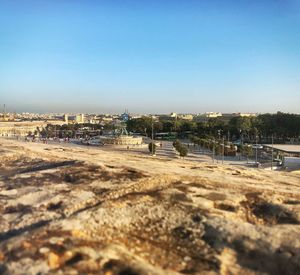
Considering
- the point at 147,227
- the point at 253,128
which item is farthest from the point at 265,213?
the point at 253,128

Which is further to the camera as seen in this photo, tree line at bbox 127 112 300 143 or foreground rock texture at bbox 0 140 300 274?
tree line at bbox 127 112 300 143

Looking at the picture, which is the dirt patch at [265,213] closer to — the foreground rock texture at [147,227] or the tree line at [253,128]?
the foreground rock texture at [147,227]

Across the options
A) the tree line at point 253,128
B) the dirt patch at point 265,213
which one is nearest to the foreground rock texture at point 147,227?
the dirt patch at point 265,213

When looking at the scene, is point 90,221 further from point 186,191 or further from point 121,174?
point 121,174

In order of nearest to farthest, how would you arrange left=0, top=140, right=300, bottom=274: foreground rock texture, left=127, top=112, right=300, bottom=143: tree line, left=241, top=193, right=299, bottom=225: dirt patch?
left=0, top=140, right=300, bottom=274: foreground rock texture < left=241, top=193, right=299, bottom=225: dirt patch < left=127, top=112, right=300, bottom=143: tree line

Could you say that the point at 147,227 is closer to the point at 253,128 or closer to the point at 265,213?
the point at 265,213

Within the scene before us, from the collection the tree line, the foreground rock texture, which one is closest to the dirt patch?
the foreground rock texture

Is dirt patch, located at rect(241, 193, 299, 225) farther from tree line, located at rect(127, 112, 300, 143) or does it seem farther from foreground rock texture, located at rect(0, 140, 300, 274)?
tree line, located at rect(127, 112, 300, 143)

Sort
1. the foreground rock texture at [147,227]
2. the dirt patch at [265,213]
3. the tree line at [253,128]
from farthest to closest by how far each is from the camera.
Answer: the tree line at [253,128] → the dirt patch at [265,213] → the foreground rock texture at [147,227]

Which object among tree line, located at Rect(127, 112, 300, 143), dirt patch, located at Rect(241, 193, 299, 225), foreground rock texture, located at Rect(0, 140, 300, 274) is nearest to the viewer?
foreground rock texture, located at Rect(0, 140, 300, 274)

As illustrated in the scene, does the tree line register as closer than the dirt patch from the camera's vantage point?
No
